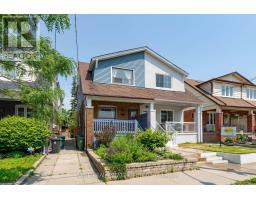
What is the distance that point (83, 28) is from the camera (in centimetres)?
1131

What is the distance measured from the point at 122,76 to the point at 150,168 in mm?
10735

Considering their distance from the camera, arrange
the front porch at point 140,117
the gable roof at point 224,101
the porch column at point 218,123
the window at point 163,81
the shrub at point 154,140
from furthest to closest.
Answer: the gable roof at point 224,101, the porch column at point 218,123, the window at point 163,81, the front porch at point 140,117, the shrub at point 154,140

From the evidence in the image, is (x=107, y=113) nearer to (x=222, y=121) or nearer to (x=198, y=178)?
(x=198, y=178)

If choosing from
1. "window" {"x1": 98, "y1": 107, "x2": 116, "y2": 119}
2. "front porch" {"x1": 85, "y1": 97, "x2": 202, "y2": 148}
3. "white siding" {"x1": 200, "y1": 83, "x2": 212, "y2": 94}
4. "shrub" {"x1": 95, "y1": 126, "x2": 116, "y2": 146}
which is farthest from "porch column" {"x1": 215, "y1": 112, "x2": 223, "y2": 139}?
→ "shrub" {"x1": 95, "y1": 126, "x2": 116, "y2": 146}

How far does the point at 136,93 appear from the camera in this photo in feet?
54.4

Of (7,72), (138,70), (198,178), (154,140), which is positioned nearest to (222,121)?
(138,70)

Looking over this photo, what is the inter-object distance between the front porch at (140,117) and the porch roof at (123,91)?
0.43 m

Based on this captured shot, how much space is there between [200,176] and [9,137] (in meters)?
9.71

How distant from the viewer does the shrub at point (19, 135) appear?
1151cm

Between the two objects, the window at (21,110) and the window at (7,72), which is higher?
the window at (7,72)

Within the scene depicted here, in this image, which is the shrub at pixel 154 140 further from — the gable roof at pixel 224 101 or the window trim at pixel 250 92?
the window trim at pixel 250 92

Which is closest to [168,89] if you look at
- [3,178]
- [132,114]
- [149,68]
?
[149,68]

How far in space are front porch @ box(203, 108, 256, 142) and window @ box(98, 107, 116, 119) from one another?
9.83m

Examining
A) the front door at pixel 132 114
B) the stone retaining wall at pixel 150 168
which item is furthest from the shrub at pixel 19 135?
the front door at pixel 132 114
